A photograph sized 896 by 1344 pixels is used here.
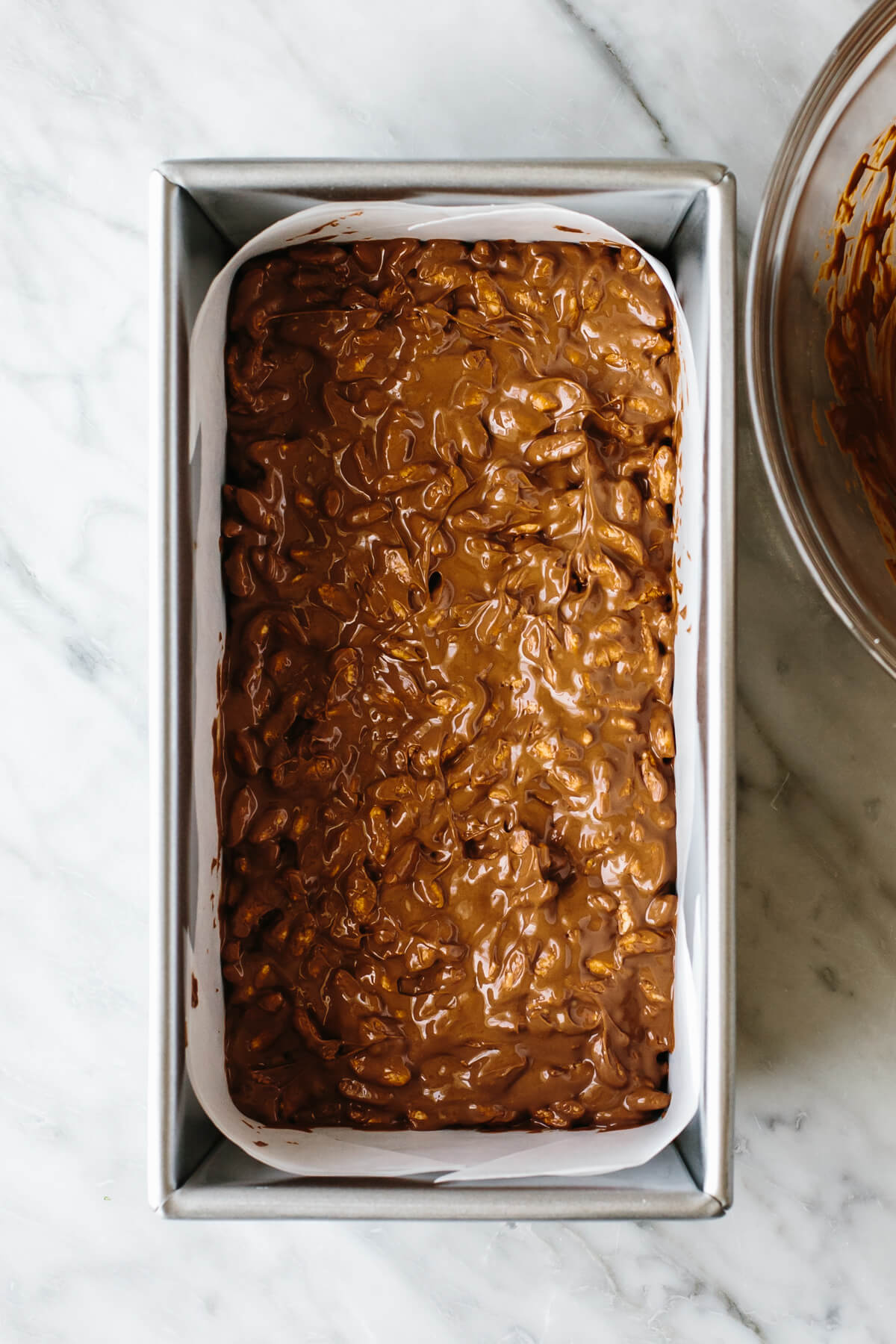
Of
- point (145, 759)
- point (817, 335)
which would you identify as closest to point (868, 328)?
point (817, 335)

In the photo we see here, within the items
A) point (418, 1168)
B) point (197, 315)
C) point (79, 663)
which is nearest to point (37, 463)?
point (79, 663)

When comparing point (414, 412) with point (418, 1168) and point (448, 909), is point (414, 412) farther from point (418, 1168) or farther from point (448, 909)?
point (418, 1168)

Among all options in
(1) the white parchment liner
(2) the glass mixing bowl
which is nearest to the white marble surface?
(2) the glass mixing bowl

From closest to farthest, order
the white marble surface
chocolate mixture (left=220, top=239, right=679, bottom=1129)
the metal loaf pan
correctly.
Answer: the metal loaf pan < chocolate mixture (left=220, top=239, right=679, bottom=1129) < the white marble surface

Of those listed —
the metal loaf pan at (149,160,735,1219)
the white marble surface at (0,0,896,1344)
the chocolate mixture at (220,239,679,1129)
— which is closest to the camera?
the metal loaf pan at (149,160,735,1219)

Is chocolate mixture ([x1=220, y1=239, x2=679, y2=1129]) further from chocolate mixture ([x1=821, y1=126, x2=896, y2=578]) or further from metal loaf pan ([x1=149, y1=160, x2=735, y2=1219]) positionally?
chocolate mixture ([x1=821, y1=126, x2=896, y2=578])

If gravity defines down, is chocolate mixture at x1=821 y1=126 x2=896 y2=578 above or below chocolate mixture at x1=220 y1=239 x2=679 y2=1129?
above

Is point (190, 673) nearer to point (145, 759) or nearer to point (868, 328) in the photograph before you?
point (145, 759)
